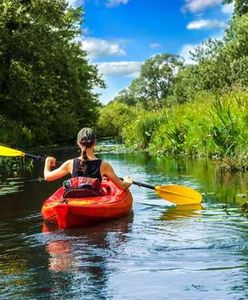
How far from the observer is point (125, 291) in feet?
15.9

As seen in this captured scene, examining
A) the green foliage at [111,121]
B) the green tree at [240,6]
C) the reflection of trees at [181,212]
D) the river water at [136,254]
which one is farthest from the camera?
the green foliage at [111,121]

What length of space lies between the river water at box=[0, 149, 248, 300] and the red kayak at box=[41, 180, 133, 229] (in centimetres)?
14

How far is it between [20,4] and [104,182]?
2502 cm

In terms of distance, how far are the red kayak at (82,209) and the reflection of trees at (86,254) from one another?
0.12 meters

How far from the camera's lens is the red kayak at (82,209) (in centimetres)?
774

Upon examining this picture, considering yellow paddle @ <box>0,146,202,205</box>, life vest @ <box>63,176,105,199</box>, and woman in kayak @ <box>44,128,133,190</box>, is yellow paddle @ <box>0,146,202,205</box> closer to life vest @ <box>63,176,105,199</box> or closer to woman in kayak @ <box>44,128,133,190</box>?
woman in kayak @ <box>44,128,133,190</box>

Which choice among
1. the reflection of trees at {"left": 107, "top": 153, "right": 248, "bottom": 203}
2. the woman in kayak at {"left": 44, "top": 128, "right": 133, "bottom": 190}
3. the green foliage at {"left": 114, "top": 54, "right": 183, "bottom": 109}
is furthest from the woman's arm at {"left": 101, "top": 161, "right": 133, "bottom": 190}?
the green foliage at {"left": 114, "top": 54, "right": 183, "bottom": 109}

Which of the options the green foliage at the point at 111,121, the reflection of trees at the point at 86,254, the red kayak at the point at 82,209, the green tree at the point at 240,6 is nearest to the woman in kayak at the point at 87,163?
the red kayak at the point at 82,209

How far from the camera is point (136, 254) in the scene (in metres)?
6.18

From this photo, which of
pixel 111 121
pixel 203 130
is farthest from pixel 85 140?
pixel 111 121

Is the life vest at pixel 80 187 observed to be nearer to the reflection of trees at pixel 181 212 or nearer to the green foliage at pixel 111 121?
the reflection of trees at pixel 181 212

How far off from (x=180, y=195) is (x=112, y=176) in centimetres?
168

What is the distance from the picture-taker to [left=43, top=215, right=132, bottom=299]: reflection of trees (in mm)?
5043

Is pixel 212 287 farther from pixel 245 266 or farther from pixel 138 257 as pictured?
pixel 138 257
